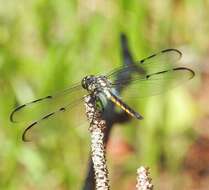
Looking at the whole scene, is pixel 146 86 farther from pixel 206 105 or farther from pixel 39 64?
pixel 206 105

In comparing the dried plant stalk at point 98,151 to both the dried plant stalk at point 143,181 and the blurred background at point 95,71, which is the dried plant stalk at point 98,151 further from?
the blurred background at point 95,71

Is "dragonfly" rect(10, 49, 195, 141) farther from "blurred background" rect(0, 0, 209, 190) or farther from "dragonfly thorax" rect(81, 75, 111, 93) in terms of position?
"blurred background" rect(0, 0, 209, 190)

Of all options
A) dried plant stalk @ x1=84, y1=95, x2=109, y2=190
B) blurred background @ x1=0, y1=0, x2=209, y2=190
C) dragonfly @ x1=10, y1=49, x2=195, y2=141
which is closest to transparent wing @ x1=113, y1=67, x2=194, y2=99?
dragonfly @ x1=10, y1=49, x2=195, y2=141

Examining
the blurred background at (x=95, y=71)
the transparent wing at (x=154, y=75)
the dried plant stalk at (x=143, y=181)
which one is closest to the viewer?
the dried plant stalk at (x=143, y=181)

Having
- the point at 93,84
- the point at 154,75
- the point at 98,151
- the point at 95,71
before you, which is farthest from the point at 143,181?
the point at 95,71

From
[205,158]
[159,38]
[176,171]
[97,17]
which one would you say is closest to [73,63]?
[97,17]

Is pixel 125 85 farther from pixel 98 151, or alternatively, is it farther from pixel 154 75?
pixel 98 151

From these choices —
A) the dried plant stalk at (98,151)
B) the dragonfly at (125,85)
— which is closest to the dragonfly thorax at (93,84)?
the dragonfly at (125,85)
